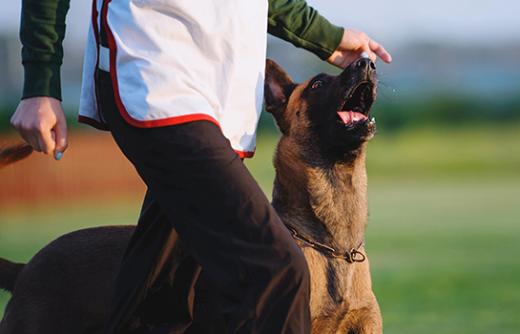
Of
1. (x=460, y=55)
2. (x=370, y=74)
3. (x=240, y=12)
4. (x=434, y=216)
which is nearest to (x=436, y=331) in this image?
(x=370, y=74)

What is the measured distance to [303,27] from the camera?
363cm

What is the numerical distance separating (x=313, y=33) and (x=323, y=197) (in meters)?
0.67

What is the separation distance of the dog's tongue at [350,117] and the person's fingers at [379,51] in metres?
0.26

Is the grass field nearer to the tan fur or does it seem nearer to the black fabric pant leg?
the tan fur

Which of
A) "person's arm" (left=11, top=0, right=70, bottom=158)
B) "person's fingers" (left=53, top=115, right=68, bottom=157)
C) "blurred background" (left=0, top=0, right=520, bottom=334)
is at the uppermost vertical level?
"person's arm" (left=11, top=0, right=70, bottom=158)

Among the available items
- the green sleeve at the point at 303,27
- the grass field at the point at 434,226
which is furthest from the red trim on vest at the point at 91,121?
the grass field at the point at 434,226

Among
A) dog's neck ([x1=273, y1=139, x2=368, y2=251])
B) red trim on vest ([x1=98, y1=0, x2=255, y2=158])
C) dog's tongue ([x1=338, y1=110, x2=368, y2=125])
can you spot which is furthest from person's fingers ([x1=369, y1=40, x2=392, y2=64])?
red trim on vest ([x1=98, y1=0, x2=255, y2=158])

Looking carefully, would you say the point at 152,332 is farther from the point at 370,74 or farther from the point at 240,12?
the point at 370,74

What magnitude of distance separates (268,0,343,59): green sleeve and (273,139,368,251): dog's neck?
1.77 ft

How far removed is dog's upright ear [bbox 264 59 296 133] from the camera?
4375 millimetres

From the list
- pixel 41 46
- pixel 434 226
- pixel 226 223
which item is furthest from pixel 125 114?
pixel 434 226

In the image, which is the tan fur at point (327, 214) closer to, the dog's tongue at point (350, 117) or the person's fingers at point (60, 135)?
the dog's tongue at point (350, 117)

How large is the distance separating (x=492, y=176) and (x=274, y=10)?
22.5 m

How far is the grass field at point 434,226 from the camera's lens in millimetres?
8094
